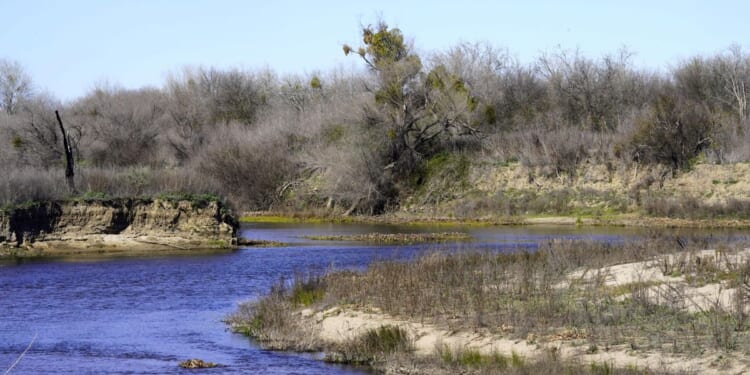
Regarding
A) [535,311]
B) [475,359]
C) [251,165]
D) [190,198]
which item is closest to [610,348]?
[475,359]

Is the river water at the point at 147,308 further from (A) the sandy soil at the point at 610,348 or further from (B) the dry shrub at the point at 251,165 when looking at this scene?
(B) the dry shrub at the point at 251,165

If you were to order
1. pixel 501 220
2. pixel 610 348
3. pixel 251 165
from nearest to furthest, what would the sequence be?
pixel 610 348, pixel 501 220, pixel 251 165

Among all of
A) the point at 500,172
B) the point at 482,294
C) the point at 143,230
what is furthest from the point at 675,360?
the point at 500,172

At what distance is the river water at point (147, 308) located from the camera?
20.2 metres

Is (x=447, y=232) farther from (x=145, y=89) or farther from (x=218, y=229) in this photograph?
(x=145, y=89)

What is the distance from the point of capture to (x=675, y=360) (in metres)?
15.9

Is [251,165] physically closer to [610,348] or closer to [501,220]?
[501,220]

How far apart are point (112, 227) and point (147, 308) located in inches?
763

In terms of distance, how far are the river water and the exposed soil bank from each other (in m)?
2.39

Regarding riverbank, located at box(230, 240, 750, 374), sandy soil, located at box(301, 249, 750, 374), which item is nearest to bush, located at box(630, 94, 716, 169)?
riverbank, located at box(230, 240, 750, 374)

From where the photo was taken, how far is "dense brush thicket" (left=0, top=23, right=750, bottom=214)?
69375 mm

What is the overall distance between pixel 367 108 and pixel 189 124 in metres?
30.7

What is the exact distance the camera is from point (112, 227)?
4650 centimetres

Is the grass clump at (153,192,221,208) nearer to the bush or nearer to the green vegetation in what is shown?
the green vegetation
